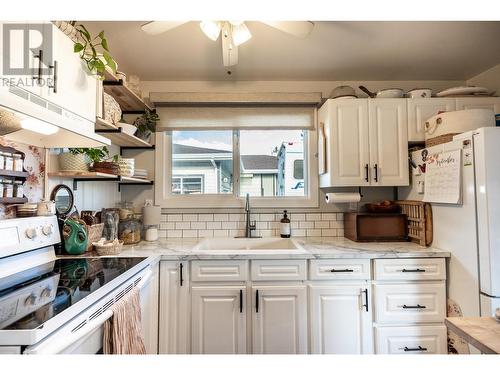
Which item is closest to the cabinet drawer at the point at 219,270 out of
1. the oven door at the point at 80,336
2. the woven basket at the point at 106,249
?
the woven basket at the point at 106,249

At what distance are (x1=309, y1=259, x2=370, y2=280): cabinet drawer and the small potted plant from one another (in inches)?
65.5

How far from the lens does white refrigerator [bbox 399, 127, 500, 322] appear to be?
4.57 ft

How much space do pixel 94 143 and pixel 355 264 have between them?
5.66 ft

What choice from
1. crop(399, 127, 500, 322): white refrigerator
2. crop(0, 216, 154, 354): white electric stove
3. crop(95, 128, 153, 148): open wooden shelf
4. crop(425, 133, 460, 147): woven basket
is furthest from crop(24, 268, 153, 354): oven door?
crop(425, 133, 460, 147): woven basket

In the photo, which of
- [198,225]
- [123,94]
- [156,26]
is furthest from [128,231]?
[156,26]

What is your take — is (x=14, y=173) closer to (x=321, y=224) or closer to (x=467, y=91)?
(x=321, y=224)

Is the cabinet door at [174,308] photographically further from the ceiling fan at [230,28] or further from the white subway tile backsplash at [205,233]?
the ceiling fan at [230,28]

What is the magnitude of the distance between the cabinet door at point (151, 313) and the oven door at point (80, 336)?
0.37 m

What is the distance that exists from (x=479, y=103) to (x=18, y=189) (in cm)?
313

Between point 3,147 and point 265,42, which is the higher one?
point 265,42

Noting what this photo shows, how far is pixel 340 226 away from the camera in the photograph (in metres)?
2.36

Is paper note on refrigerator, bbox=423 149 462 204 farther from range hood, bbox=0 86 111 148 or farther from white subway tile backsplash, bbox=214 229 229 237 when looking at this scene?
range hood, bbox=0 86 111 148
